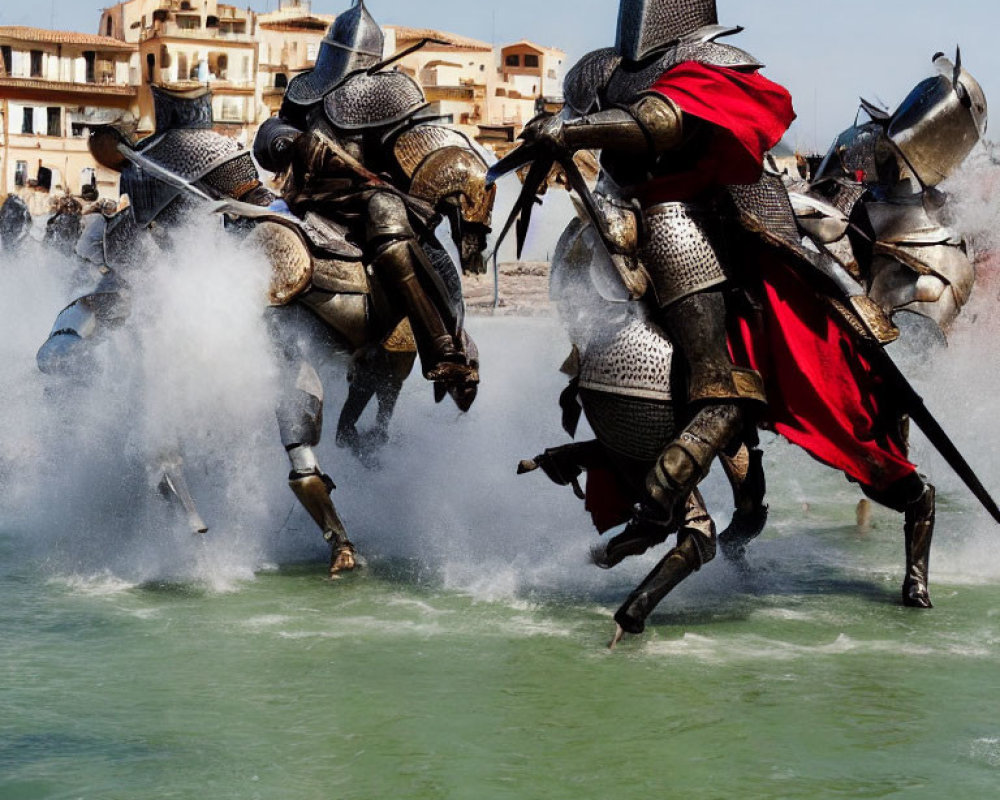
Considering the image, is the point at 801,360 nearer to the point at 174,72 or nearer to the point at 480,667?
the point at 480,667

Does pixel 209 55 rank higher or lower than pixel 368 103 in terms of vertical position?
higher

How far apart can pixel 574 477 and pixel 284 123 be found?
8.58 feet

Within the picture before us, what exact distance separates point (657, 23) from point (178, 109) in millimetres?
2762

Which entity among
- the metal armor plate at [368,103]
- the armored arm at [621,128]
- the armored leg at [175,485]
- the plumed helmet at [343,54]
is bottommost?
the armored leg at [175,485]

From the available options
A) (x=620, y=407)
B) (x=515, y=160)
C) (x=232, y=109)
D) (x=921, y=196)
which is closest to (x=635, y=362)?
(x=620, y=407)

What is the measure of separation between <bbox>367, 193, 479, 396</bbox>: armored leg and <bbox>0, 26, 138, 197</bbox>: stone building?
57630mm

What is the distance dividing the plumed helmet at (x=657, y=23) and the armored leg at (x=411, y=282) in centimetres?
177

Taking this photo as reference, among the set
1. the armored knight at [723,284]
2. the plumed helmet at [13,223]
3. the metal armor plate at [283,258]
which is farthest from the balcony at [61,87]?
the armored knight at [723,284]

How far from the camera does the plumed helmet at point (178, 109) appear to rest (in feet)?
26.4

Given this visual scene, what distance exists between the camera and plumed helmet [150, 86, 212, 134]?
8055mm

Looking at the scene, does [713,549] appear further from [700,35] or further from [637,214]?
[700,35]

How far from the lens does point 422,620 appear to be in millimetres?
6465

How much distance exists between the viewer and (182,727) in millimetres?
4977

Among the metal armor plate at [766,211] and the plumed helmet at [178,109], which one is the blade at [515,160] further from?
the plumed helmet at [178,109]
